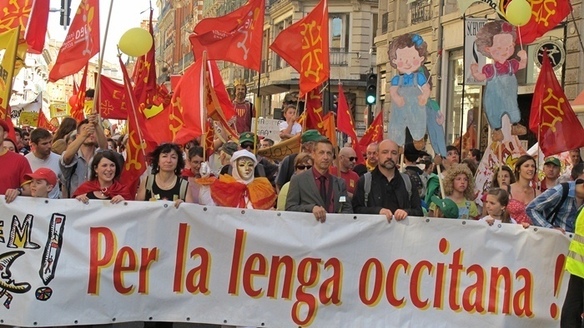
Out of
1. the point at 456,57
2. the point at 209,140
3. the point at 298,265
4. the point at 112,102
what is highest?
the point at 456,57

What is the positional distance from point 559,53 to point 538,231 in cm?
1124

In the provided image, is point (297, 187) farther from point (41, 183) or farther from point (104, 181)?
point (41, 183)

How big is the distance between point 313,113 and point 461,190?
4.05m

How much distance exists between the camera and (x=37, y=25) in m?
9.83

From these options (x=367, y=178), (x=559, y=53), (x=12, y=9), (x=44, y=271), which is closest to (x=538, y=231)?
(x=367, y=178)

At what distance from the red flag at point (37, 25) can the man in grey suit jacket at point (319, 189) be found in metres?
4.01

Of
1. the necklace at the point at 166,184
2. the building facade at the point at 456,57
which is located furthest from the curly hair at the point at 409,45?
the building facade at the point at 456,57

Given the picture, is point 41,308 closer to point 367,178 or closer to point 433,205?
point 367,178

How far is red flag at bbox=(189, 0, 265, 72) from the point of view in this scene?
35.2 feet

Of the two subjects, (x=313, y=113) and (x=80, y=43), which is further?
(x=313, y=113)

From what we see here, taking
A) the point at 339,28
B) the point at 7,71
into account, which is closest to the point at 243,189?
the point at 7,71

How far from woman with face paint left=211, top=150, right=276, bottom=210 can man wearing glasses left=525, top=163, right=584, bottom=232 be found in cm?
204

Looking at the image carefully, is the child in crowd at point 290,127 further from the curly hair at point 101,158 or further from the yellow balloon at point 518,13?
the curly hair at point 101,158

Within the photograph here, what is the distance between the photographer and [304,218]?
22.8ft
